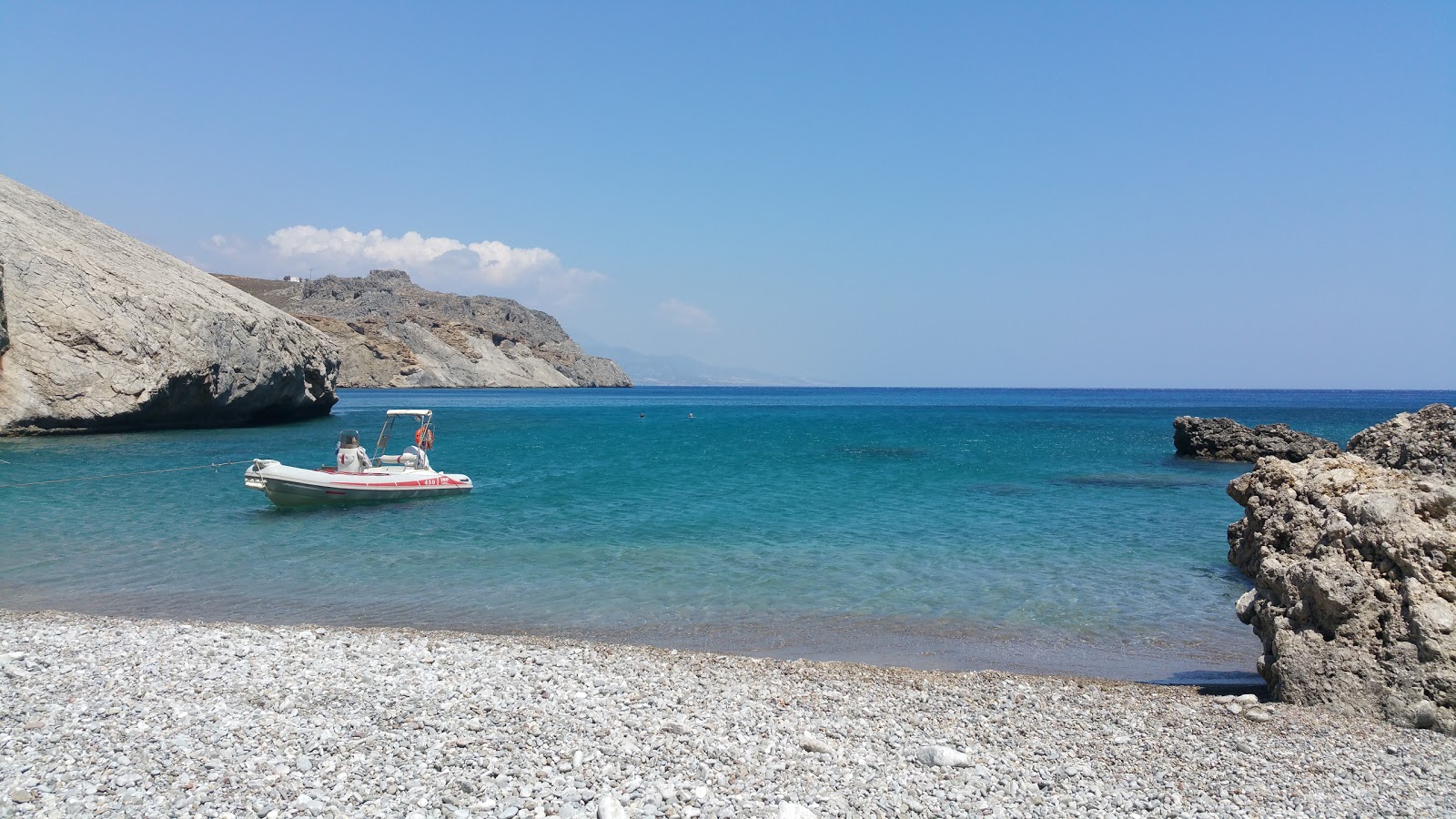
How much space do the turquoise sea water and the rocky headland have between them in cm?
155

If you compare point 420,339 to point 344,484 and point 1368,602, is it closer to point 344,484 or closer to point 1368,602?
point 344,484

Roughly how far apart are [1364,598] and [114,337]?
39.9m

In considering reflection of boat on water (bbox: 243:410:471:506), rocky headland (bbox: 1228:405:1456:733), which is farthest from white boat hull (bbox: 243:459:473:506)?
rocky headland (bbox: 1228:405:1456:733)

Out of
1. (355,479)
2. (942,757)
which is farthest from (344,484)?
(942,757)

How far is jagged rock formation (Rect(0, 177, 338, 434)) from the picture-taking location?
32.3 metres

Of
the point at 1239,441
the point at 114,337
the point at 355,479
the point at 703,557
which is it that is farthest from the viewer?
the point at 114,337

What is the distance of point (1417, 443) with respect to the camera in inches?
465

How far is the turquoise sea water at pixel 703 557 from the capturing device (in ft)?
34.1

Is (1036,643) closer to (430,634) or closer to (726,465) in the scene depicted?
(430,634)

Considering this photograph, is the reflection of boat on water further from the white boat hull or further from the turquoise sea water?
the turquoise sea water

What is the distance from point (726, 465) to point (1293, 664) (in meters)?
24.0

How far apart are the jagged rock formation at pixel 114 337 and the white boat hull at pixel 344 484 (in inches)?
738

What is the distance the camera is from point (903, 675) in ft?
27.0

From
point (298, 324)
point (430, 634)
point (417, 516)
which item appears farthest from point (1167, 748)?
point (298, 324)
